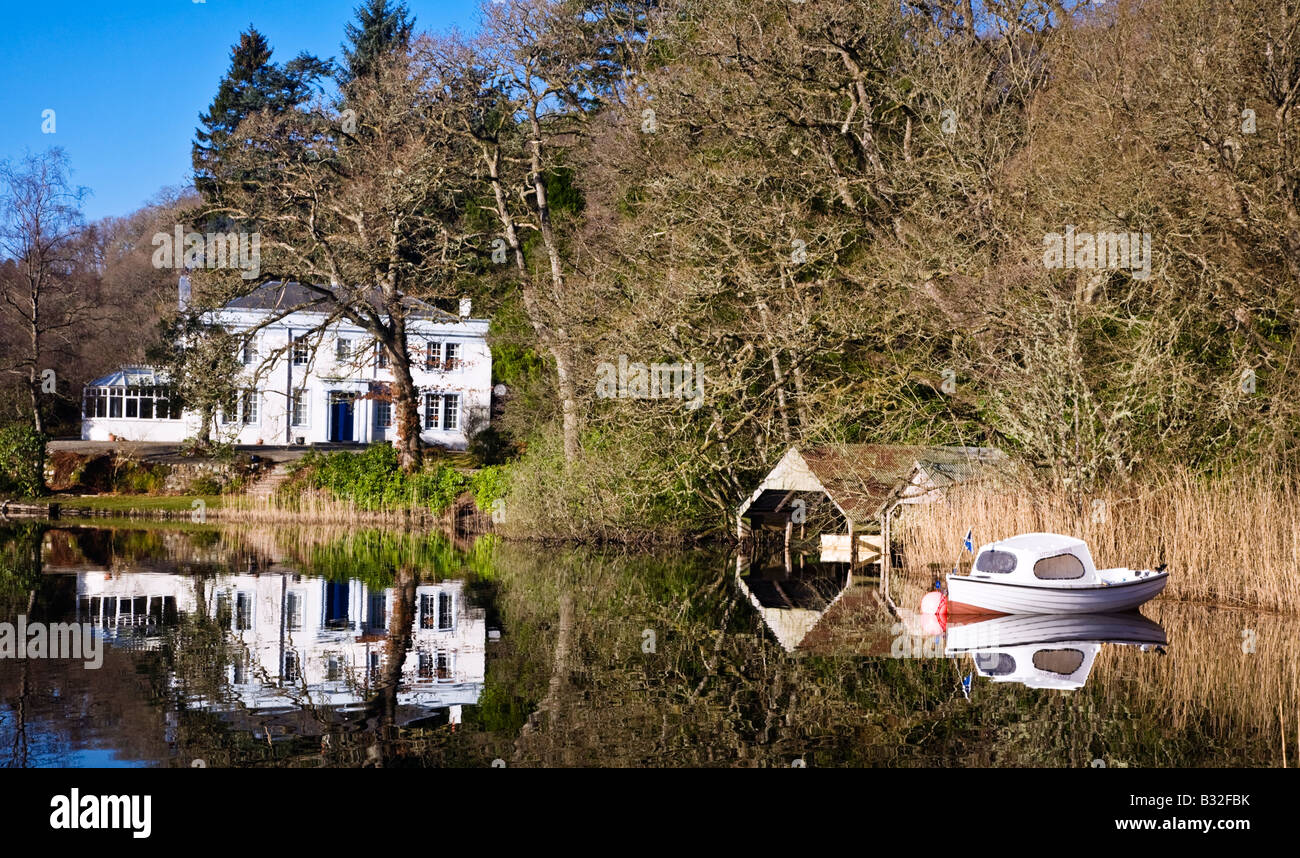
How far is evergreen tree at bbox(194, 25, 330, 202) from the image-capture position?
6353 cm

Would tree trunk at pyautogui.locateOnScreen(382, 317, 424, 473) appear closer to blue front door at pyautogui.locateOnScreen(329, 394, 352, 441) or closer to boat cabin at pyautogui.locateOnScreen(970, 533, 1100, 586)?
blue front door at pyautogui.locateOnScreen(329, 394, 352, 441)

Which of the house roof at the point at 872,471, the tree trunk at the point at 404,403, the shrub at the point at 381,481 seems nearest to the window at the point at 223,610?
the house roof at the point at 872,471

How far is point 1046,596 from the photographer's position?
16750mm

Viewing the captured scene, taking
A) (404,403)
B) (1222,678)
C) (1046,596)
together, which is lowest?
(1222,678)

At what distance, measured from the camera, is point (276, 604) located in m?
18.2

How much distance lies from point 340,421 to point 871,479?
38.4 meters

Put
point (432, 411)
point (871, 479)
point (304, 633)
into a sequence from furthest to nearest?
point (432, 411) < point (871, 479) < point (304, 633)

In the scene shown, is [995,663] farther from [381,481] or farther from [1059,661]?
[381,481]

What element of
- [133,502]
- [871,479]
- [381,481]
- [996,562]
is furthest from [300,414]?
[996,562]

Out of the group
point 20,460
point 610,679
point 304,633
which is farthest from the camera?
point 20,460

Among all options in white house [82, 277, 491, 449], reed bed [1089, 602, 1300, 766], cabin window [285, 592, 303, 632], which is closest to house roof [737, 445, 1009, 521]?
reed bed [1089, 602, 1300, 766]

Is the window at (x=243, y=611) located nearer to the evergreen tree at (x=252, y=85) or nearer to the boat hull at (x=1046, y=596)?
the boat hull at (x=1046, y=596)
